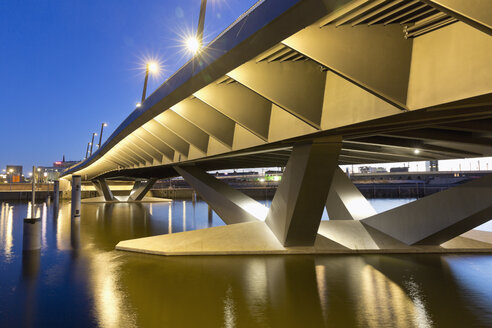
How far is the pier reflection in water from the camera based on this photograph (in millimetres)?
7254

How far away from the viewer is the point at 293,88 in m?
8.90

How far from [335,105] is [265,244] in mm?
7663

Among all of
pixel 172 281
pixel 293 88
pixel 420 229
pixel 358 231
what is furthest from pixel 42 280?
pixel 420 229

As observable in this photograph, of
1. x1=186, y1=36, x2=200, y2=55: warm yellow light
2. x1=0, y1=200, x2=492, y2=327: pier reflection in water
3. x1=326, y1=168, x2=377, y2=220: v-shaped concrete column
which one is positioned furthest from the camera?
x1=326, y1=168, x2=377, y2=220: v-shaped concrete column

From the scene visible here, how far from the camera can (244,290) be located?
9375 millimetres

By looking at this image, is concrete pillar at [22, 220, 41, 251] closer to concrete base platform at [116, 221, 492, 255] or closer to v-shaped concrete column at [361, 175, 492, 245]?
concrete base platform at [116, 221, 492, 255]

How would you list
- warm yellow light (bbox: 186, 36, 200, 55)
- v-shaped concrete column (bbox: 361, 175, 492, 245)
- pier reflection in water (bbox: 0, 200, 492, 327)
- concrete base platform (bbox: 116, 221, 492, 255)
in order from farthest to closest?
concrete base platform (bbox: 116, 221, 492, 255), v-shaped concrete column (bbox: 361, 175, 492, 245), warm yellow light (bbox: 186, 36, 200, 55), pier reflection in water (bbox: 0, 200, 492, 327)

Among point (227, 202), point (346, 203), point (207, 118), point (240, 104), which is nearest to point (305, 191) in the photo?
point (240, 104)

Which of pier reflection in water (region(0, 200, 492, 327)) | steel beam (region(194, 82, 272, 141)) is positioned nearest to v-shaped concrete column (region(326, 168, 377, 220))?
pier reflection in water (region(0, 200, 492, 327))

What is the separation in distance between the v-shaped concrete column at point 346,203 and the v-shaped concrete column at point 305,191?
4.45 meters

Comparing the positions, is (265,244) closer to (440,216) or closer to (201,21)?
(440,216)

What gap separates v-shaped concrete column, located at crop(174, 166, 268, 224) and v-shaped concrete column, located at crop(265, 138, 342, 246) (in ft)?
13.8

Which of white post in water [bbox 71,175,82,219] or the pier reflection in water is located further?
white post in water [bbox 71,175,82,219]

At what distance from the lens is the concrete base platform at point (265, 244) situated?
14.1 m
